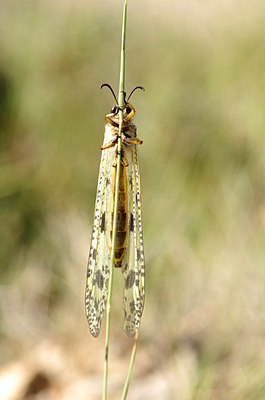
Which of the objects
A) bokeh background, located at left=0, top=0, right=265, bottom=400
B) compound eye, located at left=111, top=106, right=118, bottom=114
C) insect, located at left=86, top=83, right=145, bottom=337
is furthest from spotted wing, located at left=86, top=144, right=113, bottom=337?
bokeh background, located at left=0, top=0, right=265, bottom=400

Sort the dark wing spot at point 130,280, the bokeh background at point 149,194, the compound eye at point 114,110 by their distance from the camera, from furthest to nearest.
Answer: the bokeh background at point 149,194, the dark wing spot at point 130,280, the compound eye at point 114,110

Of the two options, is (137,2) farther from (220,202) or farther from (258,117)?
(220,202)

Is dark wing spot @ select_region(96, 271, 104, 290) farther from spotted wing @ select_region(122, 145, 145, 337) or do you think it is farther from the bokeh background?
the bokeh background

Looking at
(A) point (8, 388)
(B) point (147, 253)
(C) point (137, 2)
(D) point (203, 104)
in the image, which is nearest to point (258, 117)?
(D) point (203, 104)

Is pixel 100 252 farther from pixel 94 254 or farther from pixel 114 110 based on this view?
pixel 114 110

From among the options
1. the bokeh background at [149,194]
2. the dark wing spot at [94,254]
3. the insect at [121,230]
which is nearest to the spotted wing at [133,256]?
the insect at [121,230]

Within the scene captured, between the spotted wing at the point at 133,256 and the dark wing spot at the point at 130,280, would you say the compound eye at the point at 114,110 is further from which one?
the dark wing spot at the point at 130,280

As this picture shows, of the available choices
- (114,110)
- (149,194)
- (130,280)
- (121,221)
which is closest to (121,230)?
(121,221)
